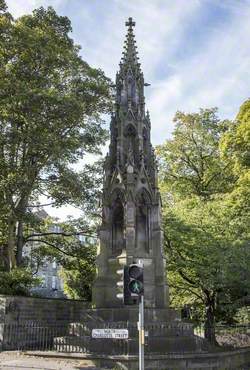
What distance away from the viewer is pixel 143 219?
16.9m

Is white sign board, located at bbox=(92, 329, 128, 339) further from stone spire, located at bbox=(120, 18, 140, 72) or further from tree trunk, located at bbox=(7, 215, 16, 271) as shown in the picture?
stone spire, located at bbox=(120, 18, 140, 72)

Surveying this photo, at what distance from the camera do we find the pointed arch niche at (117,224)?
16359 mm

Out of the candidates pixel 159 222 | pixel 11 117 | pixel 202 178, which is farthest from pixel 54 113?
pixel 202 178

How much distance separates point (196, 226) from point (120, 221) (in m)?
5.11

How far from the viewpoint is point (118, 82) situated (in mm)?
18984

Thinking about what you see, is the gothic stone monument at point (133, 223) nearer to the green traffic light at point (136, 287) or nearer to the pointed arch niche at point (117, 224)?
the pointed arch niche at point (117, 224)

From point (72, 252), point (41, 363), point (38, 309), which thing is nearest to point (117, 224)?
point (38, 309)

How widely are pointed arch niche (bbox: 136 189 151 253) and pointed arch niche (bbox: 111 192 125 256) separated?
2.12ft

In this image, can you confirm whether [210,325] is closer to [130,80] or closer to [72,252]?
[72,252]

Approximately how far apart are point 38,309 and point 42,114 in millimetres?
9033

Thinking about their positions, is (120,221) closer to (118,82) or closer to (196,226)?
(196,226)

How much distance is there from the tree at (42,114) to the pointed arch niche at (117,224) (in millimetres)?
4165

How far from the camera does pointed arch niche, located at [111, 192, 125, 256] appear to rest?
16.4 metres

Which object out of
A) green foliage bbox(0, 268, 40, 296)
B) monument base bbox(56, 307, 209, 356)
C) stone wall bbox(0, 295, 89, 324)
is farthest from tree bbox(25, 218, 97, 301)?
monument base bbox(56, 307, 209, 356)
